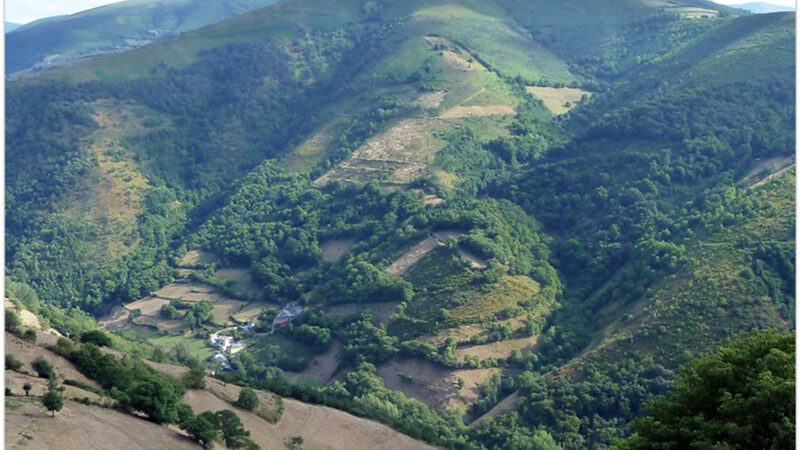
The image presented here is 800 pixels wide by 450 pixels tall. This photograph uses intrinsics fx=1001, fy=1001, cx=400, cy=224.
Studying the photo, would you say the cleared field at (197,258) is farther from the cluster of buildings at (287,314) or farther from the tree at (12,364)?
the tree at (12,364)

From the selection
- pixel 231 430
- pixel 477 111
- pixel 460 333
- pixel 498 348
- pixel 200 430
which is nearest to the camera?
pixel 200 430

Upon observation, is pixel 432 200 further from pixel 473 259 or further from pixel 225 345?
pixel 225 345

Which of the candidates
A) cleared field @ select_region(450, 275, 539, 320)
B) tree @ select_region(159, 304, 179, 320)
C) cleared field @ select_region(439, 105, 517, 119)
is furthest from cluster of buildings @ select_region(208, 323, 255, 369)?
cleared field @ select_region(439, 105, 517, 119)

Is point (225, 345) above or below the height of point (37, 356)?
below

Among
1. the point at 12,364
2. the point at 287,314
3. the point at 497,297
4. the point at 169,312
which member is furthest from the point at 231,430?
the point at 169,312

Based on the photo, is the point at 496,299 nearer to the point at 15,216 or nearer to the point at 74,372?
the point at 74,372

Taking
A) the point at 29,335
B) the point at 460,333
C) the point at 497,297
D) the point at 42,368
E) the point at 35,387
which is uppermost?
the point at 35,387
